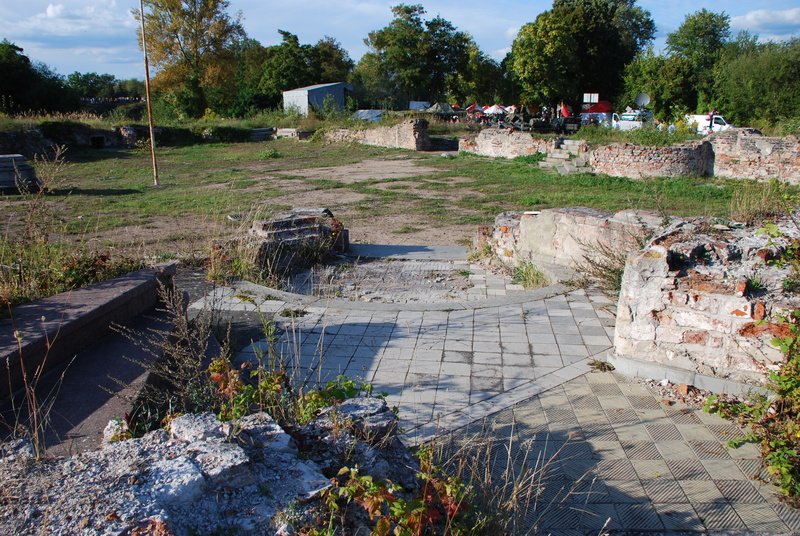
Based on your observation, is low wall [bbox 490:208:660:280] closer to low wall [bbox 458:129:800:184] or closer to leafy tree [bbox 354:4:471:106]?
low wall [bbox 458:129:800:184]

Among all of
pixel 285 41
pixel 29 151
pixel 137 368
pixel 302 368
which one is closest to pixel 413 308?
pixel 302 368

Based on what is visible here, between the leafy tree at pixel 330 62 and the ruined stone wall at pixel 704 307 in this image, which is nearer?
the ruined stone wall at pixel 704 307

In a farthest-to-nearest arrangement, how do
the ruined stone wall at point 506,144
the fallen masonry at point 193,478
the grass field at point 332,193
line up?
the ruined stone wall at point 506,144
the grass field at point 332,193
the fallen masonry at point 193,478

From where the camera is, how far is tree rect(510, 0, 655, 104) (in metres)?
37.9

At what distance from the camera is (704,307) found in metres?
4.18

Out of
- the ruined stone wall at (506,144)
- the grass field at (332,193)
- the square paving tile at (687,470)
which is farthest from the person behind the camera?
the ruined stone wall at (506,144)

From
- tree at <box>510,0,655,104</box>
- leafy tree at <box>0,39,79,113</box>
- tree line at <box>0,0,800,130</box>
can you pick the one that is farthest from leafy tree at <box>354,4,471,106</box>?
leafy tree at <box>0,39,79,113</box>

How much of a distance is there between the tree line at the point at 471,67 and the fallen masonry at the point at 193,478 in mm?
21192

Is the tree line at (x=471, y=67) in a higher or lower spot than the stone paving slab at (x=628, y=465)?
higher

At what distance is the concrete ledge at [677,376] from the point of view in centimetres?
405

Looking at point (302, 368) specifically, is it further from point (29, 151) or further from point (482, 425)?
point (29, 151)

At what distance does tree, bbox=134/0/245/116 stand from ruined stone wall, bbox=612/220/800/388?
40.4 metres

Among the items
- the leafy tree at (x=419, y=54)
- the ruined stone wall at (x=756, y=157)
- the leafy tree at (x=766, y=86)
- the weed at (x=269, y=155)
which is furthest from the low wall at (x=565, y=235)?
the leafy tree at (x=419, y=54)

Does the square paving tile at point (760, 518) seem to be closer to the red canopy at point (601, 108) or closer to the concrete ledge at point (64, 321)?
the concrete ledge at point (64, 321)
